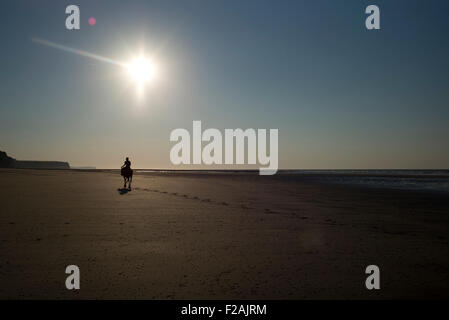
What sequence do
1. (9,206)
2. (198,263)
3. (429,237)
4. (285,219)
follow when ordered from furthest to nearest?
(9,206) → (285,219) → (429,237) → (198,263)

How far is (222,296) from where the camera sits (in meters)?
4.55

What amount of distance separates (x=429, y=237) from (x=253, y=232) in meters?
4.86

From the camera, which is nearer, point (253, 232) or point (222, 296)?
point (222, 296)

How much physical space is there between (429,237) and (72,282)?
8842mm

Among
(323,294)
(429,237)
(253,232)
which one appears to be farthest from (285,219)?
(323,294)

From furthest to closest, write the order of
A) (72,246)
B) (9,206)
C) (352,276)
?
(9,206) → (72,246) → (352,276)

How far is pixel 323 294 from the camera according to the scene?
4.59 metres
